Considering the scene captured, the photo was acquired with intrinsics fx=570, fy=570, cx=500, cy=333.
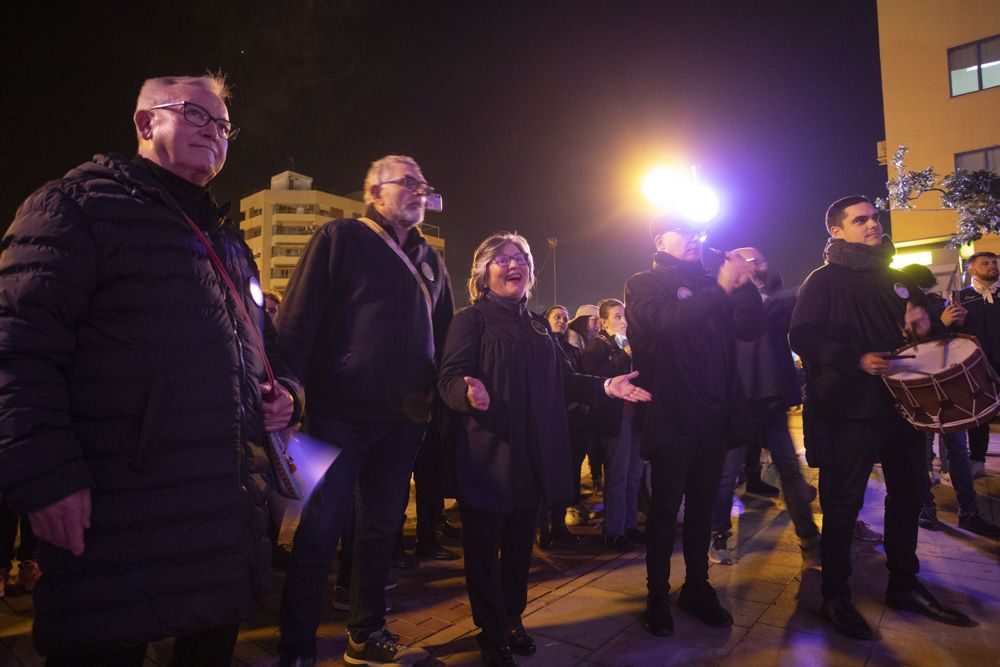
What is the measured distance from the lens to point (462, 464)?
2906 millimetres

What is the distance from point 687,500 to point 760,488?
4.21 metres

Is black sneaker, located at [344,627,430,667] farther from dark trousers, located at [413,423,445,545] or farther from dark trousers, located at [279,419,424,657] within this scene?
dark trousers, located at [413,423,445,545]

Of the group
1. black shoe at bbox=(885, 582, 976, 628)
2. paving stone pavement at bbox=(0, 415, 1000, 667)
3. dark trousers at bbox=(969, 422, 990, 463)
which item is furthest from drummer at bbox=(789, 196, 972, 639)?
dark trousers at bbox=(969, 422, 990, 463)

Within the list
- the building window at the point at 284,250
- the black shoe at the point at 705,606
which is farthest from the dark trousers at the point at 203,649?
the building window at the point at 284,250

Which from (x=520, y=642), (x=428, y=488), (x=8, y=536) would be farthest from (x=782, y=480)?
(x=8, y=536)

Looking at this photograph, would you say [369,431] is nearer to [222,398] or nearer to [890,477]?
[222,398]

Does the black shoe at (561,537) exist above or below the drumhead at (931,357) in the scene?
below

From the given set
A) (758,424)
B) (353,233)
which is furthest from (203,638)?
(758,424)

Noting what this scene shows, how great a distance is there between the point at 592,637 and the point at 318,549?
5.23 ft

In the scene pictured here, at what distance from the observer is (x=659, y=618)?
321cm

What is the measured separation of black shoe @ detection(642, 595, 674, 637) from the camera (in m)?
3.18

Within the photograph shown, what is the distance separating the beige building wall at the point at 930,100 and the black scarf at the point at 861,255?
870 inches

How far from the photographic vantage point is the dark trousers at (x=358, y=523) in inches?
104

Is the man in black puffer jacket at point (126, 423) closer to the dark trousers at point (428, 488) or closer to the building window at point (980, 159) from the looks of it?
the dark trousers at point (428, 488)
